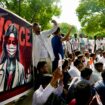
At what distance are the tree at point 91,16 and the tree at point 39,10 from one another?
20.9 m

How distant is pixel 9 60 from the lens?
5.06m

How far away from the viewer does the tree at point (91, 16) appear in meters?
68.1

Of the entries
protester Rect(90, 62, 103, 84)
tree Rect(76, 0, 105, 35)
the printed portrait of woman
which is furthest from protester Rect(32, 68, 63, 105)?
tree Rect(76, 0, 105, 35)

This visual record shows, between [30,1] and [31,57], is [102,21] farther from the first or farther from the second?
[31,57]

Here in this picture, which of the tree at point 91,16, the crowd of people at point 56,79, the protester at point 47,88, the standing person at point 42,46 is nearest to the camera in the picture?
the protester at point 47,88

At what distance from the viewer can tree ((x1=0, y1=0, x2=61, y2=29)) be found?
43.8 metres

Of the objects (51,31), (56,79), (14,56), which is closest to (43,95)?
(56,79)

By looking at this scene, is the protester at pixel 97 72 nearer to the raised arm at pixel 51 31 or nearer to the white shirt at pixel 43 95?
the raised arm at pixel 51 31

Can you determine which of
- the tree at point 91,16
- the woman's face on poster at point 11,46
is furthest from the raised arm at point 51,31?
the tree at point 91,16

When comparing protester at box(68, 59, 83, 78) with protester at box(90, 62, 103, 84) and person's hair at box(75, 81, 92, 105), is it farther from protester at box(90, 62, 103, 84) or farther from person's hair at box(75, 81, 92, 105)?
person's hair at box(75, 81, 92, 105)

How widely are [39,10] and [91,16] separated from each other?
2749 centimetres

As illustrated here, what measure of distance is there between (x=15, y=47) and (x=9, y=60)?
9.7 inches

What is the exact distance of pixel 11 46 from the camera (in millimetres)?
5086

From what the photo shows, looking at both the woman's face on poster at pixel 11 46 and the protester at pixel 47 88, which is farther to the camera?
the woman's face on poster at pixel 11 46
